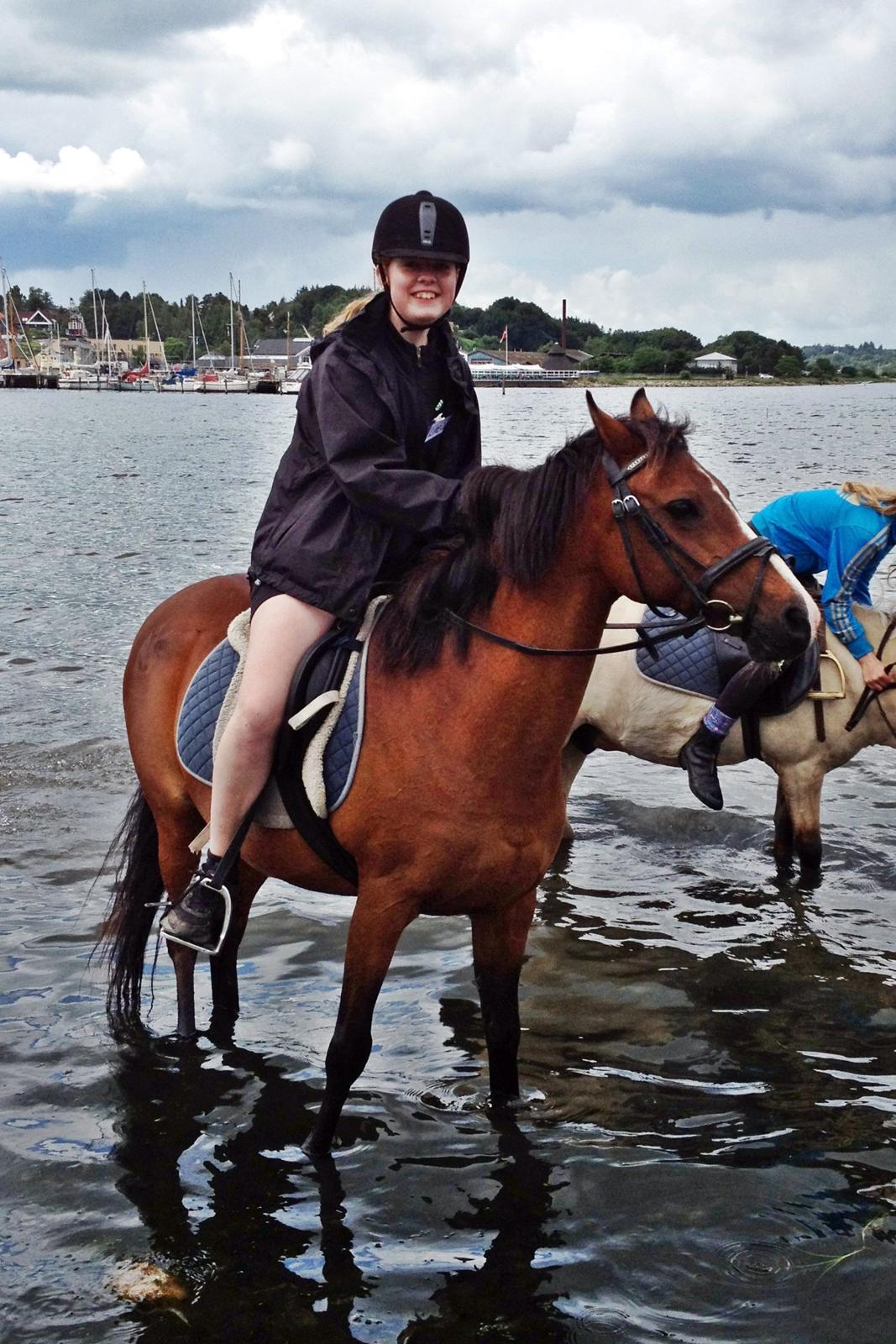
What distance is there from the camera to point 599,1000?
23.1 ft

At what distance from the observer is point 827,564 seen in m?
8.17

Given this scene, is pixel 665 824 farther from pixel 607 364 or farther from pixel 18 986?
pixel 607 364

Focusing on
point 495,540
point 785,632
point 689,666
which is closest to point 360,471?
point 495,540

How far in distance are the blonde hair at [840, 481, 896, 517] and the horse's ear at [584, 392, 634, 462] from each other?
3963mm

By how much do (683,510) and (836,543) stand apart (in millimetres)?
4129

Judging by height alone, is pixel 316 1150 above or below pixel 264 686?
below

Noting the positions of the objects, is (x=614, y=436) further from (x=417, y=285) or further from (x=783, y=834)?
(x=783, y=834)

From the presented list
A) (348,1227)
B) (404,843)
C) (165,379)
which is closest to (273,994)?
(348,1227)

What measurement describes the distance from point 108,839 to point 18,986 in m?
2.48

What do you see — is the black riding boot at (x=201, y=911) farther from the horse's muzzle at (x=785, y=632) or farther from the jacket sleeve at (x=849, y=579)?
the jacket sleeve at (x=849, y=579)

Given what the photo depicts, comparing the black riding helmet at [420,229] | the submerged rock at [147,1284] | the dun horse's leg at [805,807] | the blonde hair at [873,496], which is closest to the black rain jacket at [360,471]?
the black riding helmet at [420,229]

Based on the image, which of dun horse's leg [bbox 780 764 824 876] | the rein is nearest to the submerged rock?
dun horse's leg [bbox 780 764 824 876]

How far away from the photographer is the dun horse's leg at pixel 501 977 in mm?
4973

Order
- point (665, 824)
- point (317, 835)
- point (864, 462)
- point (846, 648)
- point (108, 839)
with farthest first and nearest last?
point (864, 462)
point (665, 824)
point (108, 839)
point (846, 648)
point (317, 835)
